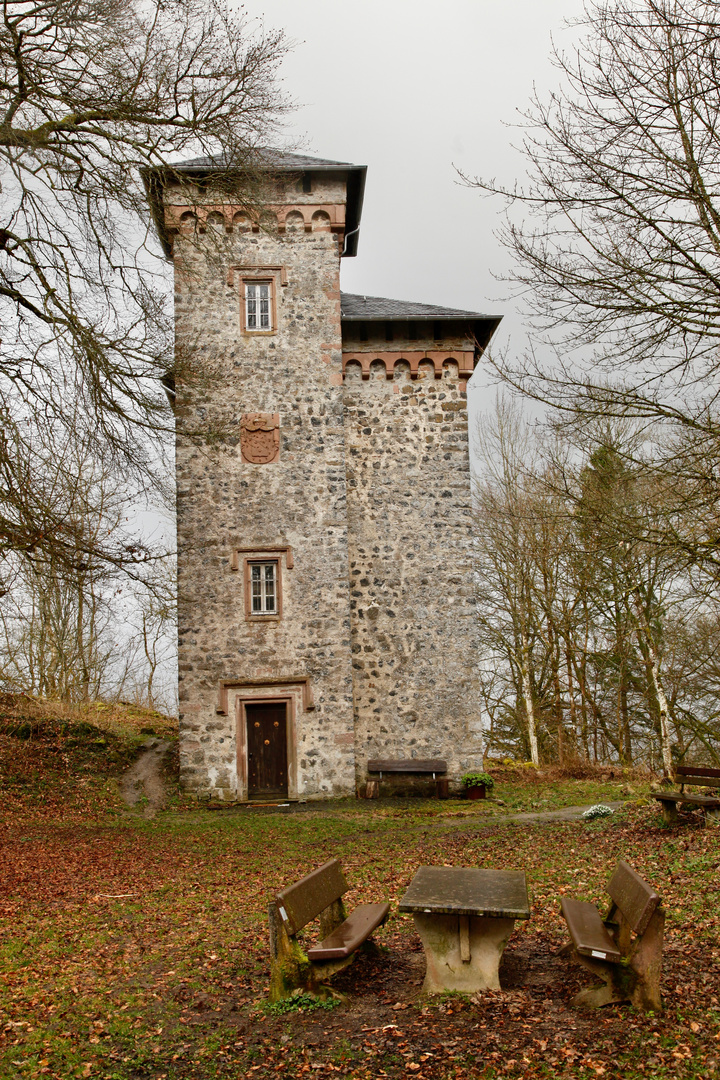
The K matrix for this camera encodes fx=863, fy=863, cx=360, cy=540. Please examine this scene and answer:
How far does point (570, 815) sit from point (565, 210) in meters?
8.41

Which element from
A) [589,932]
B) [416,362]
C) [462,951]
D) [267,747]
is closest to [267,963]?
[462,951]

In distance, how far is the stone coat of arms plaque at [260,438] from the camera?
15219mm

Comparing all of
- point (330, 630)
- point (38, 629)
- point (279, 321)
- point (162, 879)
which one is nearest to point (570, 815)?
point (330, 630)

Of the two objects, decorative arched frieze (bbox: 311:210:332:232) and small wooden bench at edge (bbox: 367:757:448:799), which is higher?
decorative arched frieze (bbox: 311:210:332:232)

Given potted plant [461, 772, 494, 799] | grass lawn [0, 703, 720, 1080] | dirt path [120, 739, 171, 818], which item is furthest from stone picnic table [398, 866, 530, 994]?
potted plant [461, 772, 494, 799]

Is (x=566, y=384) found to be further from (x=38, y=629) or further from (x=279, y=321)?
(x=38, y=629)

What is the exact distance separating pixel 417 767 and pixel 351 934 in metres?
10.1

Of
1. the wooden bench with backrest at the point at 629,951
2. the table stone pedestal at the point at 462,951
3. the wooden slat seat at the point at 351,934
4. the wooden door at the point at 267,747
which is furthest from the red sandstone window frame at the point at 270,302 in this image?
the wooden bench with backrest at the point at 629,951

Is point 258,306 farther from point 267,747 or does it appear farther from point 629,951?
point 629,951

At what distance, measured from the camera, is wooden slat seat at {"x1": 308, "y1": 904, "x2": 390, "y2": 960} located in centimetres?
467

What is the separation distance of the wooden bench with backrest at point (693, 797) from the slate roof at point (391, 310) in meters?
9.57

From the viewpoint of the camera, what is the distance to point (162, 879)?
8.58 m

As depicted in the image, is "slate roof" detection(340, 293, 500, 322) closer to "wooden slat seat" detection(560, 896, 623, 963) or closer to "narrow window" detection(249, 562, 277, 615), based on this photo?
"narrow window" detection(249, 562, 277, 615)

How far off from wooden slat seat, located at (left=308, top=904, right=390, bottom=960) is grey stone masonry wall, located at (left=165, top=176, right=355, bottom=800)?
29.0 feet
